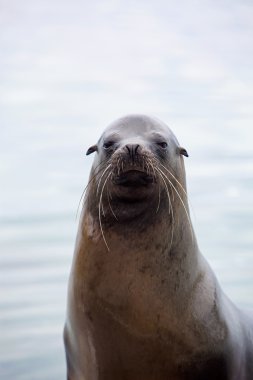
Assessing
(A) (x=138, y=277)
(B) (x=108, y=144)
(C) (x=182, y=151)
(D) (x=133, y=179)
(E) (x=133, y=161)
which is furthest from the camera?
(C) (x=182, y=151)

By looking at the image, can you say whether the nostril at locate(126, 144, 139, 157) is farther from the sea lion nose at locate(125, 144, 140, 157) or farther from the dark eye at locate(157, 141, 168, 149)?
the dark eye at locate(157, 141, 168, 149)

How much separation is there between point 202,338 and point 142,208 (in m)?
1.50

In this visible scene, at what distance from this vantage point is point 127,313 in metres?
7.94

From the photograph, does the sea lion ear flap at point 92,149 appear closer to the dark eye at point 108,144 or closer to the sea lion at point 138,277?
the sea lion at point 138,277

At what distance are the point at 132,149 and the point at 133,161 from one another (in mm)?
129

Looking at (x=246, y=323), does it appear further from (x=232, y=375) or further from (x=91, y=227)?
(x=91, y=227)

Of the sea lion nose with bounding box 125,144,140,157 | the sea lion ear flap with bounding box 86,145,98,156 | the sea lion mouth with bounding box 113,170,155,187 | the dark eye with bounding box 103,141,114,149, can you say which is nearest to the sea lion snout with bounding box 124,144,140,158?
the sea lion nose with bounding box 125,144,140,157

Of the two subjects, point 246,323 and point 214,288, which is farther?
point 246,323

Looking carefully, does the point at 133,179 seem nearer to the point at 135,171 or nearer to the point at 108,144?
the point at 135,171

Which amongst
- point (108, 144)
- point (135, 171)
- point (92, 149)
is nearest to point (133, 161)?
point (135, 171)

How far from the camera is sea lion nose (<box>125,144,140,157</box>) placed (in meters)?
7.67

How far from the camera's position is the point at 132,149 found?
771cm

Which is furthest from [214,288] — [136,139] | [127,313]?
Result: [136,139]

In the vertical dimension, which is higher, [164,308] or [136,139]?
[136,139]
